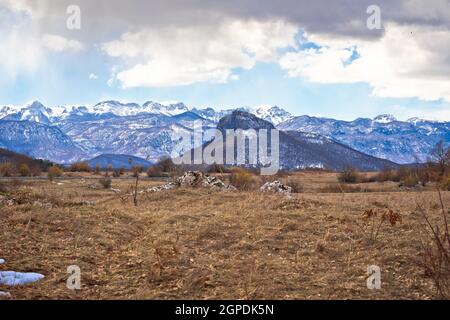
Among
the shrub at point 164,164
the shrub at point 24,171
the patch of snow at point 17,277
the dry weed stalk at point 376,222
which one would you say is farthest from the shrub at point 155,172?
the patch of snow at point 17,277

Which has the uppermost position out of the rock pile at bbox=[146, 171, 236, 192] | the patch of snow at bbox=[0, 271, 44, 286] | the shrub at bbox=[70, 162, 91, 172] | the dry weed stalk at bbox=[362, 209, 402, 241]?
the shrub at bbox=[70, 162, 91, 172]

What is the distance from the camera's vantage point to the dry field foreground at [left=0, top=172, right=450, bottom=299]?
8.34 metres

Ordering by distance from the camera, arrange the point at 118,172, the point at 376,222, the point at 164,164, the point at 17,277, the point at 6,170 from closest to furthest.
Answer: the point at 17,277 < the point at 376,222 < the point at 6,170 < the point at 164,164 < the point at 118,172

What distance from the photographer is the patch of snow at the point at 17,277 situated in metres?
8.30

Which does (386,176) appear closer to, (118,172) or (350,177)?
(350,177)

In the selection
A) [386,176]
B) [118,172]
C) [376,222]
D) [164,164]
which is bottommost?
[376,222]

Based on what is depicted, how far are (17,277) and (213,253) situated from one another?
411 cm

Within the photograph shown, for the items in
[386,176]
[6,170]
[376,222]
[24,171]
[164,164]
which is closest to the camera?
[376,222]

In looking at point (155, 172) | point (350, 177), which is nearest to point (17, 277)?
point (155, 172)

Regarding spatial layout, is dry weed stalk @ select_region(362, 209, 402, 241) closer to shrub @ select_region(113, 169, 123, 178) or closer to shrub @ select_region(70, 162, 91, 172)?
shrub @ select_region(113, 169, 123, 178)

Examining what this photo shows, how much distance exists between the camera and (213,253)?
11.1 meters

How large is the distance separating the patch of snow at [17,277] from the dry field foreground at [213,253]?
0.18 metres

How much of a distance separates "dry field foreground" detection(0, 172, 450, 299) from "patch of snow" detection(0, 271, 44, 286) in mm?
185

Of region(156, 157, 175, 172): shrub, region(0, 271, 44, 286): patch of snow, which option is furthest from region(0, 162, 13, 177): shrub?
region(0, 271, 44, 286): patch of snow
